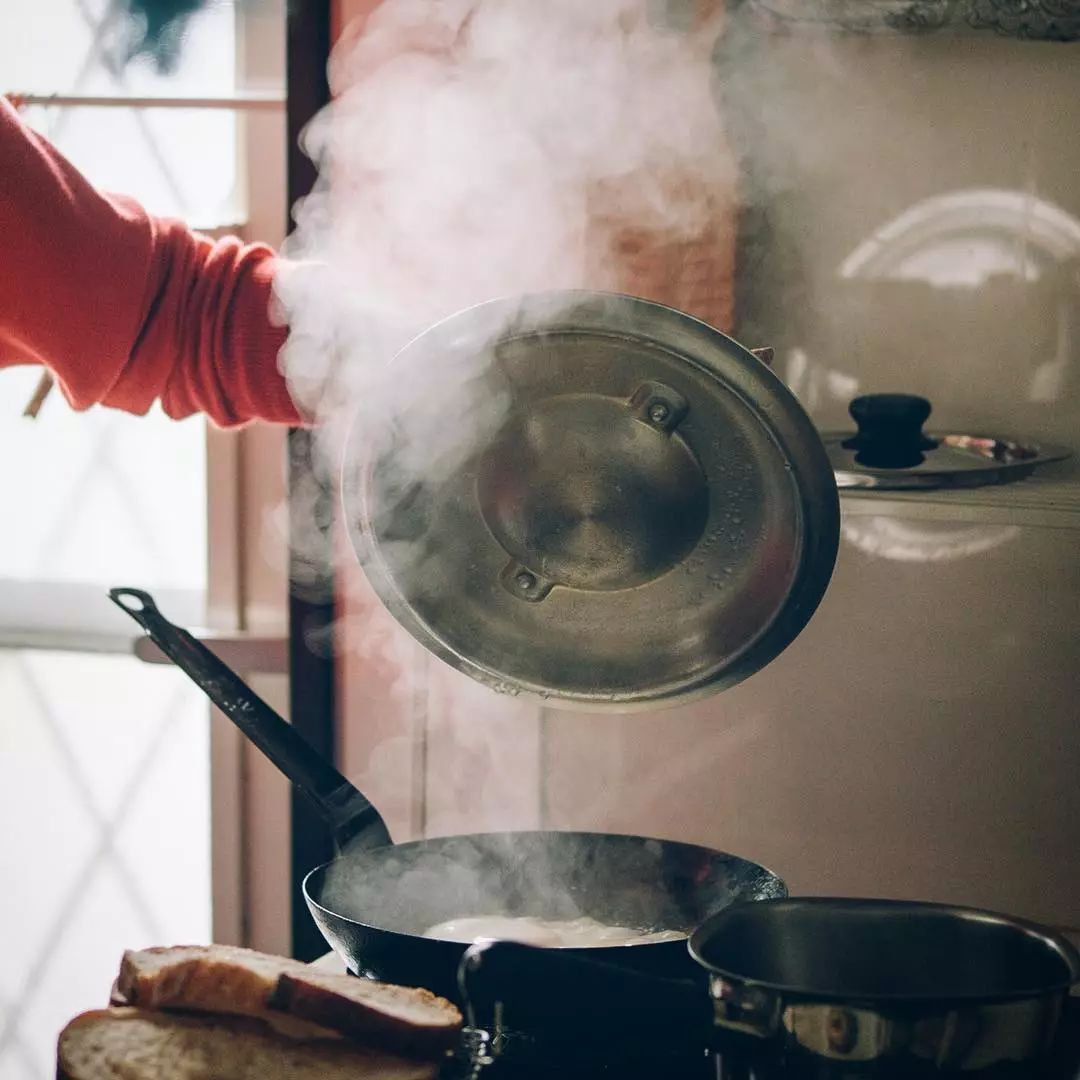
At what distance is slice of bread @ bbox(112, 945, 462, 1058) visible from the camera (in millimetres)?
779

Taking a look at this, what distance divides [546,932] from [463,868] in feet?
0.37

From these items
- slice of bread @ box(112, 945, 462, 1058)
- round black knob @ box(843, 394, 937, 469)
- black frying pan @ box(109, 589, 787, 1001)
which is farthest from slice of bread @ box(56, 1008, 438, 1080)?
round black knob @ box(843, 394, 937, 469)

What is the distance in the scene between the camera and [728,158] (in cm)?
145

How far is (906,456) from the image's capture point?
1.19 meters

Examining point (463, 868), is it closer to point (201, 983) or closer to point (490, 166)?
point (201, 983)

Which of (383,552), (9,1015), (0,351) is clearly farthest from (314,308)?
(9,1015)

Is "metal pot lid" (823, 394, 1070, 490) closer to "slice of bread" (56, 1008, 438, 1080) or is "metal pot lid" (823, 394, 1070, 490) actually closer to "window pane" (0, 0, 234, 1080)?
"slice of bread" (56, 1008, 438, 1080)

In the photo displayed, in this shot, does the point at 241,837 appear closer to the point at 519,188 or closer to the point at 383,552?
the point at 519,188

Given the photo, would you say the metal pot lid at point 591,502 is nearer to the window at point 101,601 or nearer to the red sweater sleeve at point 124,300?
the red sweater sleeve at point 124,300

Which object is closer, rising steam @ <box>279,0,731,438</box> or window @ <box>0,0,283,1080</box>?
rising steam @ <box>279,0,731,438</box>

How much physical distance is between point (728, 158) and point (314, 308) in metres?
0.51

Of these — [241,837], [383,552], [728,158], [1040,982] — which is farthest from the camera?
[241,837]

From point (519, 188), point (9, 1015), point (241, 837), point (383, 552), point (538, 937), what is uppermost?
point (519, 188)

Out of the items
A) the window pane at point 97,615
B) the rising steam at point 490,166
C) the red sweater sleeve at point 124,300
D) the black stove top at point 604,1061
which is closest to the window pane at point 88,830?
the window pane at point 97,615
